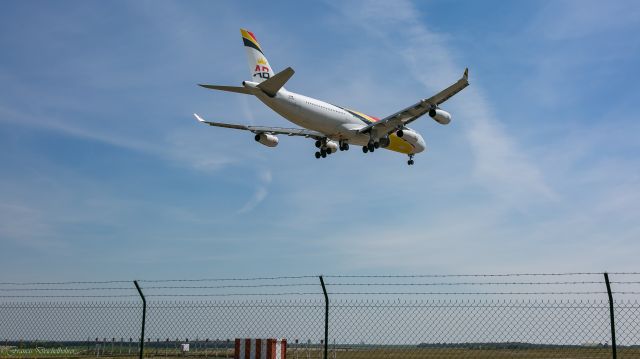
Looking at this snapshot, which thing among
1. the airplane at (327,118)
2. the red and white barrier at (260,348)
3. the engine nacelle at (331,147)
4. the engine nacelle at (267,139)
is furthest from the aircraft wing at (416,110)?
the red and white barrier at (260,348)

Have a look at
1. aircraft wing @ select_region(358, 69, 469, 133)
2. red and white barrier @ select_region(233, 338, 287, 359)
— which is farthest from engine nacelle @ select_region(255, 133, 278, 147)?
red and white barrier @ select_region(233, 338, 287, 359)

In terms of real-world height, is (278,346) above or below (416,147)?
below

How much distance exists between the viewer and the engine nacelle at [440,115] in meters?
44.5

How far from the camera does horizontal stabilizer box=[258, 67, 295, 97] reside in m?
42.7

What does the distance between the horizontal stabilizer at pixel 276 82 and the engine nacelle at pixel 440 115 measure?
9.87m

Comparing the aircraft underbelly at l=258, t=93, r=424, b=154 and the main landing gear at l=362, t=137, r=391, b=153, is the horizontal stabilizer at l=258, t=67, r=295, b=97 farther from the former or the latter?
the main landing gear at l=362, t=137, r=391, b=153

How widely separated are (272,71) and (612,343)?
4467 centimetres

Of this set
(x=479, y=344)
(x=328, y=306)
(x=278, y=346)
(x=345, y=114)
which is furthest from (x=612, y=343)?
(x=345, y=114)

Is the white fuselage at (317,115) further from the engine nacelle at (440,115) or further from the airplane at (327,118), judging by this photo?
the engine nacelle at (440,115)

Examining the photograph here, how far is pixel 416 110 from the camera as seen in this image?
46312 mm

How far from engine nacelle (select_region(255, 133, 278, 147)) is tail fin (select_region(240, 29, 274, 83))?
194 inches

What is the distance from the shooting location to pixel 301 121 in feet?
153

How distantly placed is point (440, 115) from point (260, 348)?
3164cm

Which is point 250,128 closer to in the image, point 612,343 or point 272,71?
point 272,71
